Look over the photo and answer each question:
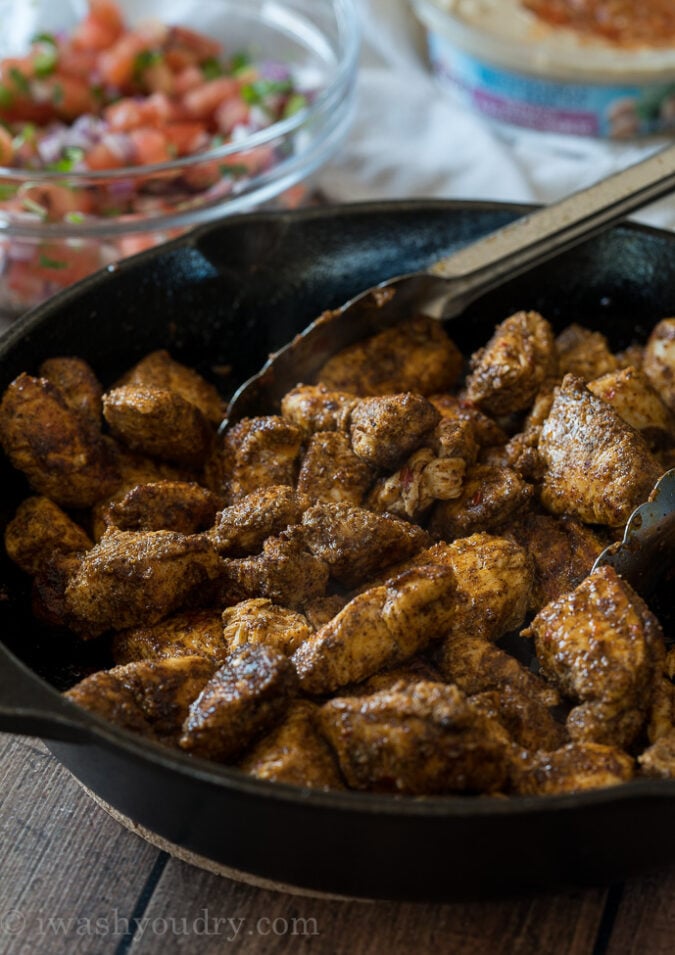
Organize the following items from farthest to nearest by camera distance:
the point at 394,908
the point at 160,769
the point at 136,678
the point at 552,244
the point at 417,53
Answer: the point at 417,53
the point at 552,244
the point at 394,908
the point at 136,678
the point at 160,769

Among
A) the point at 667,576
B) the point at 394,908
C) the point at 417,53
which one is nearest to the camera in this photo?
the point at 394,908

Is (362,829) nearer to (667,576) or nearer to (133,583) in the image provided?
(133,583)

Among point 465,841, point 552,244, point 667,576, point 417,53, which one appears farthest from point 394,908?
point 417,53

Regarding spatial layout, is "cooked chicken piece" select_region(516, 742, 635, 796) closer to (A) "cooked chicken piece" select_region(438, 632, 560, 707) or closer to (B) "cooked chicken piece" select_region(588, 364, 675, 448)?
(A) "cooked chicken piece" select_region(438, 632, 560, 707)

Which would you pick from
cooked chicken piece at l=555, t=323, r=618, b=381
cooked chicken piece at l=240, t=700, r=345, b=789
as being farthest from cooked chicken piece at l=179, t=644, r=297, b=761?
cooked chicken piece at l=555, t=323, r=618, b=381

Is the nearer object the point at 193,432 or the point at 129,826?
the point at 129,826

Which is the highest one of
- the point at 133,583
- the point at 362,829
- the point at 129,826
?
the point at 133,583

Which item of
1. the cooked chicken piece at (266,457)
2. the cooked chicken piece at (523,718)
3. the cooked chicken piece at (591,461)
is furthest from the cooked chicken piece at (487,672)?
the cooked chicken piece at (266,457)
